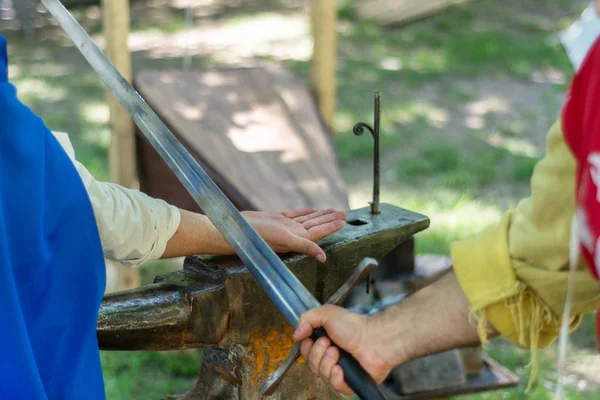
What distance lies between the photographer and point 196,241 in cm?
206

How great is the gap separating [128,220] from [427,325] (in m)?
0.78

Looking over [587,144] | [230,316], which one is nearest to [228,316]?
[230,316]

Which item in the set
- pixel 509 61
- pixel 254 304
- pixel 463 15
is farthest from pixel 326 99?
pixel 463 15

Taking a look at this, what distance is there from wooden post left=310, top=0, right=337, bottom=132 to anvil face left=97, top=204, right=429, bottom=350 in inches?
83.7

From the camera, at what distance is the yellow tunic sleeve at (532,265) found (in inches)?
58.9

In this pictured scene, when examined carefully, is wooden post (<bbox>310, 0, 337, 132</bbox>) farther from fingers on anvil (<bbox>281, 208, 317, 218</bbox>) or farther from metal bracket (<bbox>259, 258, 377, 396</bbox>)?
metal bracket (<bbox>259, 258, 377, 396</bbox>)

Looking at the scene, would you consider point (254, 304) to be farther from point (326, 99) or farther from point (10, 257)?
point (326, 99)

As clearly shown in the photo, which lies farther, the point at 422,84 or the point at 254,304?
the point at 422,84

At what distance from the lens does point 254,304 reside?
6.28ft

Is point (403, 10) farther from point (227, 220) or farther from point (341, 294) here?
point (341, 294)

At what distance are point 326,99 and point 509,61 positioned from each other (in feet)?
13.2

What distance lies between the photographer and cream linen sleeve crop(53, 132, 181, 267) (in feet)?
6.40

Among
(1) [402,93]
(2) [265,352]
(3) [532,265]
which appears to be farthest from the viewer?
(1) [402,93]

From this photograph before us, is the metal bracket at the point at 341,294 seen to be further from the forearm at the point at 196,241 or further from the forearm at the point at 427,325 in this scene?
the forearm at the point at 196,241
